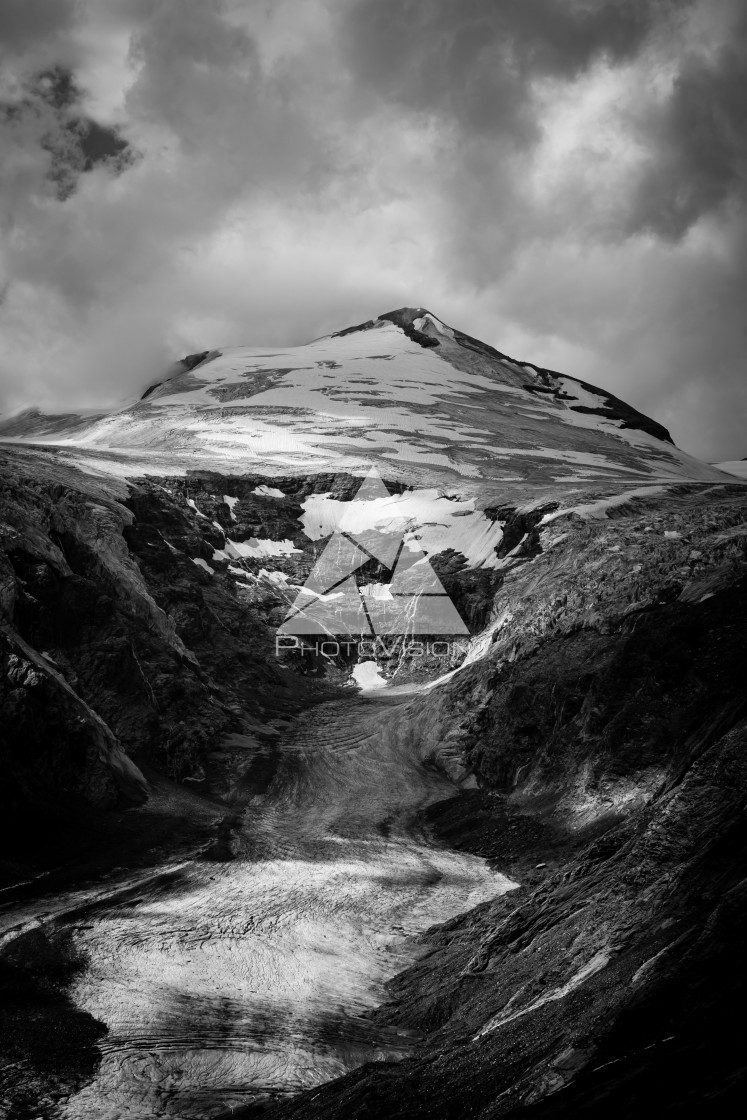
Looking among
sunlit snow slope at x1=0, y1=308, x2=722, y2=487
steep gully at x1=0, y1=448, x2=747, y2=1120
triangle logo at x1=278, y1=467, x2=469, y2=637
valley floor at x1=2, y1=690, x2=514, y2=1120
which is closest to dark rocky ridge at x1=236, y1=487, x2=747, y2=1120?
steep gully at x1=0, y1=448, x2=747, y2=1120

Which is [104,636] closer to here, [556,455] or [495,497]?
[495,497]

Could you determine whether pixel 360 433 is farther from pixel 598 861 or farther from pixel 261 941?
pixel 598 861

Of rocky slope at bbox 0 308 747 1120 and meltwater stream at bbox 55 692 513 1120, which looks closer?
rocky slope at bbox 0 308 747 1120

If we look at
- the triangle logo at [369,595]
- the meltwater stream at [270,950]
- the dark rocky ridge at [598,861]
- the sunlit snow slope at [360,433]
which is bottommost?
the meltwater stream at [270,950]

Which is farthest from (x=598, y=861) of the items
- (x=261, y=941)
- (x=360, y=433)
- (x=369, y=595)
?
(x=360, y=433)

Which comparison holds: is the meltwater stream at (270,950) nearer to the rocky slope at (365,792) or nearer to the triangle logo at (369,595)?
the rocky slope at (365,792)

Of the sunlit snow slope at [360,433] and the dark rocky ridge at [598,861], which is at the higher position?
the sunlit snow slope at [360,433]

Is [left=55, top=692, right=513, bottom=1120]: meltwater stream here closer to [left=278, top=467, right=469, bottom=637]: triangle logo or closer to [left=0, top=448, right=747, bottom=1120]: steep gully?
[left=0, top=448, right=747, bottom=1120]: steep gully

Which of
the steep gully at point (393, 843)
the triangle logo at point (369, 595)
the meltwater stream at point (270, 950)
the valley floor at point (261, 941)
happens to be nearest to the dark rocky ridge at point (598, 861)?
the steep gully at point (393, 843)
